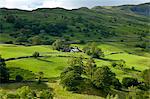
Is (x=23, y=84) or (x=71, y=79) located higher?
(x=71, y=79)

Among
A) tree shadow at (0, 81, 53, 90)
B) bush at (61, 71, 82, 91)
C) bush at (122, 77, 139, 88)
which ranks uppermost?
bush at (61, 71, 82, 91)

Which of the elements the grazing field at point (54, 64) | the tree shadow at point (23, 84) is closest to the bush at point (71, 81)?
the grazing field at point (54, 64)

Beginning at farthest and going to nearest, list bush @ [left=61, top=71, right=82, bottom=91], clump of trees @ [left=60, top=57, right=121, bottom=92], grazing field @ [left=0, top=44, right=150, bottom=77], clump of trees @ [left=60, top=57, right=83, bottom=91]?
1. grazing field @ [left=0, top=44, right=150, bottom=77]
2. clump of trees @ [left=60, top=57, right=121, bottom=92]
3. clump of trees @ [left=60, top=57, right=83, bottom=91]
4. bush @ [left=61, top=71, right=82, bottom=91]

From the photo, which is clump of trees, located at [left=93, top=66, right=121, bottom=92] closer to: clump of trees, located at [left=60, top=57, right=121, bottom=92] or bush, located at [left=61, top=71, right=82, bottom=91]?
clump of trees, located at [left=60, top=57, right=121, bottom=92]

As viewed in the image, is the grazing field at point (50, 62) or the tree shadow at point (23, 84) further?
the grazing field at point (50, 62)

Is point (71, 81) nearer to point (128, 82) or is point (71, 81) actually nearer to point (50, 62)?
point (128, 82)

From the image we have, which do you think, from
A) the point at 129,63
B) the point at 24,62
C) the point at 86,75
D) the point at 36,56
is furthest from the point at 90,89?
the point at 129,63

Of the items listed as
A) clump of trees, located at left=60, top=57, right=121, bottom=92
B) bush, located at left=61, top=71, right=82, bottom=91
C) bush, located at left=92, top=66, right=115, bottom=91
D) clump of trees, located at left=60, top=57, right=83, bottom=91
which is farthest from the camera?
bush, located at left=92, top=66, right=115, bottom=91

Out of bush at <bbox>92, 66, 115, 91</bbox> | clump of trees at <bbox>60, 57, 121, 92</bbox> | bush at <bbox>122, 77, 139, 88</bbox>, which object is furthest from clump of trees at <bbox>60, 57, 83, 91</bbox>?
bush at <bbox>122, 77, 139, 88</bbox>

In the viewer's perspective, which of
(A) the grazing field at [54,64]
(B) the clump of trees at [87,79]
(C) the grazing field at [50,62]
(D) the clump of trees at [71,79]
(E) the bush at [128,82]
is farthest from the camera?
(C) the grazing field at [50,62]

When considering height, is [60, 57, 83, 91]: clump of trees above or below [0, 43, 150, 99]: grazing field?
above

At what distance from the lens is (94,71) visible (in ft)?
347

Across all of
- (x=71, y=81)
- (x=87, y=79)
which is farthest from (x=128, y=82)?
(x=71, y=81)

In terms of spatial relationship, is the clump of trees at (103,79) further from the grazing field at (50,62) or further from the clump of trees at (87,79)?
the grazing field at (50,62)
